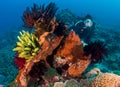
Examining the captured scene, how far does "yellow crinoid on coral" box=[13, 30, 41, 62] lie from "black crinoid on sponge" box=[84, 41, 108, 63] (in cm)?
114

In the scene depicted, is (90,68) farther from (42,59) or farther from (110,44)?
(110,44)

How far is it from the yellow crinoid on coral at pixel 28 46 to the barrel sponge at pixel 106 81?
139 centimetres

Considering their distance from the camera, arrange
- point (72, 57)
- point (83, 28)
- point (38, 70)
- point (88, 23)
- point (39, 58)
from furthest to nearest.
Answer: point (88, 23)
point (83, 28)
point (72, 57)
point (38, 70)
point (39, 58)

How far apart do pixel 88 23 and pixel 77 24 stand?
51cm

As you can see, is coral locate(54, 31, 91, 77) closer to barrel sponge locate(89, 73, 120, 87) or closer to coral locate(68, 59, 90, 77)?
coral locate(68, 59, 90, 77)

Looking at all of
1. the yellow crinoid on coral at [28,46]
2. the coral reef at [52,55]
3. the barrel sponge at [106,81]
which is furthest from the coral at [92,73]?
the yellow crinoid on coral at [28,46]

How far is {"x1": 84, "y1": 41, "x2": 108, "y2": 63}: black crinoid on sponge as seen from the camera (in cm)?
574

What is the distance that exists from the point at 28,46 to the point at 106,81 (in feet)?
5.90

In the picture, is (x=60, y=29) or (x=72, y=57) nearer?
(x=60, y=29)

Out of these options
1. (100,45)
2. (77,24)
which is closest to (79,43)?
(100,45)

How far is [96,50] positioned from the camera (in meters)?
5.83

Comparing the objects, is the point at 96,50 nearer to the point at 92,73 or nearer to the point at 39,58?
the point at 92,73

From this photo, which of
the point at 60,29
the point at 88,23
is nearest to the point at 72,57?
the point at 60,29

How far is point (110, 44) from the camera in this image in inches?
609
